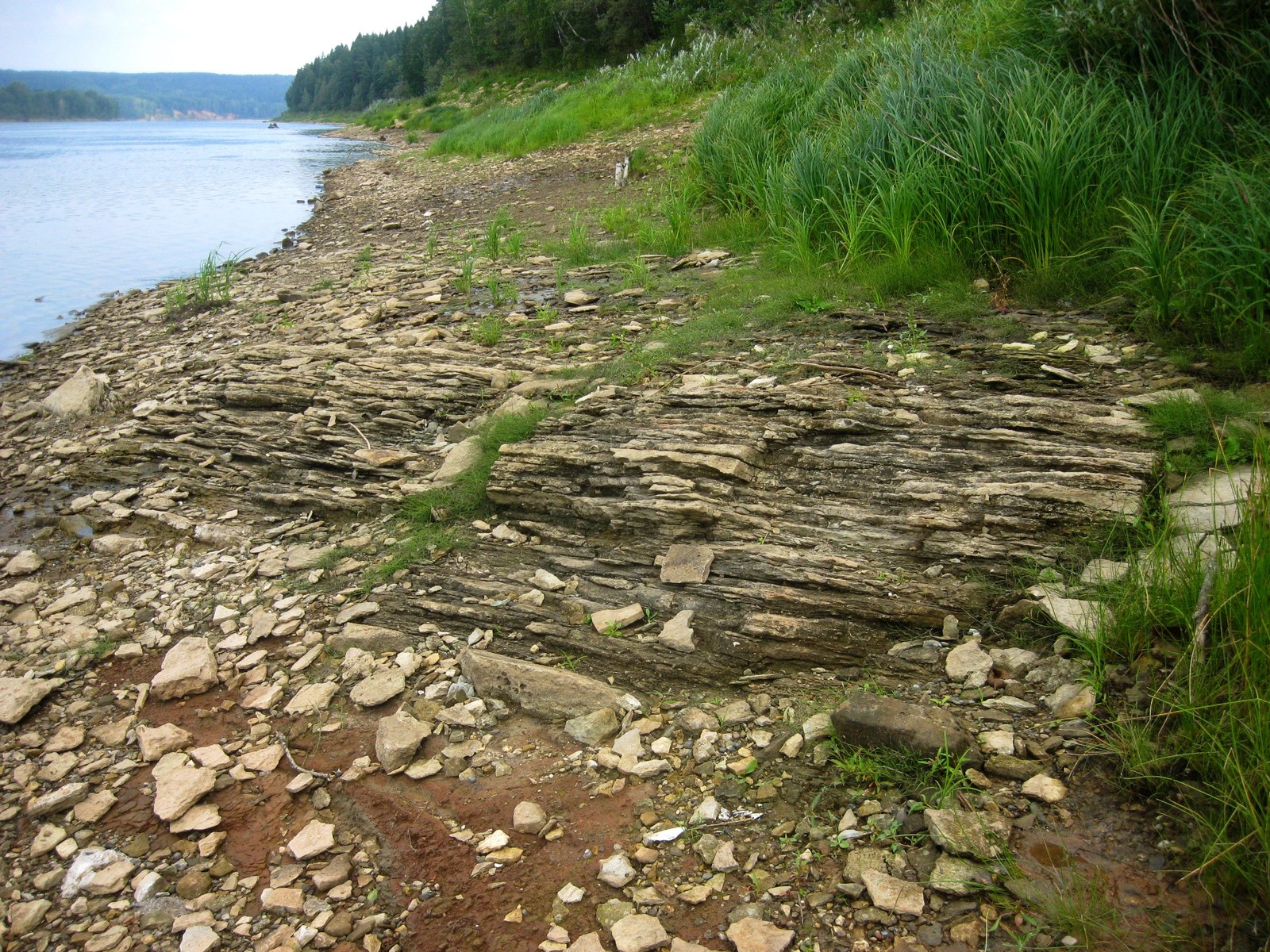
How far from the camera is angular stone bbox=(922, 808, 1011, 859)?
2.10m

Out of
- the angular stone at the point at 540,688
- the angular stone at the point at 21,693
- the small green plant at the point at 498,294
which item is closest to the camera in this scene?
the angular stone at the point at 540,688

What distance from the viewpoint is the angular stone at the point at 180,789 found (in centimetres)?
289

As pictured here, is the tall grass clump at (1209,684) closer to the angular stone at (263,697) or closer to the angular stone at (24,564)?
the angular stone at (263,697)

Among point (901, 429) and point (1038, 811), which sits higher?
point (901, 429)

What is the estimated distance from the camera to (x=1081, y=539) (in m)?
2.97

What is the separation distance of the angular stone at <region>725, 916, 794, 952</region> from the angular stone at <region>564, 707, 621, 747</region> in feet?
2.93

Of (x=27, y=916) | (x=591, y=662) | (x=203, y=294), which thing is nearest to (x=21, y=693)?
(x=27, y=916)

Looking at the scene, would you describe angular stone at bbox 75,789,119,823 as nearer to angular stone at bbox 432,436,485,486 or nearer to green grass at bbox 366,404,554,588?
green grass at bbox 366,404,554,588

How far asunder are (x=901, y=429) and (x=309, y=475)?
11.2ft

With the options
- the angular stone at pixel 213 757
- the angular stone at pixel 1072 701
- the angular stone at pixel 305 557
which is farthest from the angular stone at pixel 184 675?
the angular stone at pixel 1072 701

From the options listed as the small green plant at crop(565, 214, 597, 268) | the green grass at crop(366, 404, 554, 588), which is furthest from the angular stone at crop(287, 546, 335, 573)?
the small green plant at crop(565, 214, 597, 268)

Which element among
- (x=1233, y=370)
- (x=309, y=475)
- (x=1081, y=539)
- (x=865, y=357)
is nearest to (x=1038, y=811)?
(x=1081, y=539)

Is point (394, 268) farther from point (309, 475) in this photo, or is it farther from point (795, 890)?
point (795, 890)

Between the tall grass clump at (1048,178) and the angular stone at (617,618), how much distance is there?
9.23 ft
